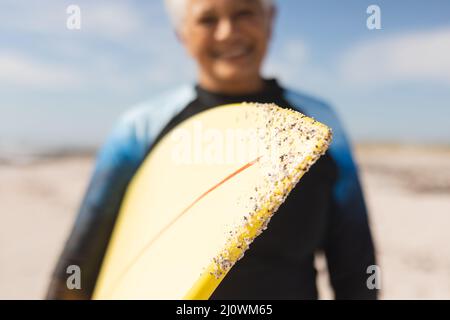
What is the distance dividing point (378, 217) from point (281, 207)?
2955mm

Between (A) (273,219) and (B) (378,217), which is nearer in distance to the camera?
(A) (273,219)

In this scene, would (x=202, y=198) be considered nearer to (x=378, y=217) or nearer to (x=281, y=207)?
(x=281, y=207)

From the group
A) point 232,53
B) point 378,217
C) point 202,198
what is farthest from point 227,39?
point 378,217

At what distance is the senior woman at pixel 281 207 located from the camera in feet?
2.67

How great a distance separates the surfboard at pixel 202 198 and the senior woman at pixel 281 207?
3 centimetres

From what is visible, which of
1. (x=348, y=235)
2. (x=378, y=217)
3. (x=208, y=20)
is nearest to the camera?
(x=208, y=20)

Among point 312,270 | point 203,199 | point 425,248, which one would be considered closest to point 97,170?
point 203,199

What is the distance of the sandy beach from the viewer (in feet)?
7.30

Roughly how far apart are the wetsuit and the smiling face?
0.13 feet

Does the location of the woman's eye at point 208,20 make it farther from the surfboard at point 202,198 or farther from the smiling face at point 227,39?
the surfboard at point 202,198

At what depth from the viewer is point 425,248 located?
2.64 m

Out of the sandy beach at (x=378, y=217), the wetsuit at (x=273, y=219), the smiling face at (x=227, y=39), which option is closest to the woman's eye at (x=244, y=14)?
the smiling face at (x=227, y=39)

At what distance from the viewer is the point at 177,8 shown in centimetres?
83

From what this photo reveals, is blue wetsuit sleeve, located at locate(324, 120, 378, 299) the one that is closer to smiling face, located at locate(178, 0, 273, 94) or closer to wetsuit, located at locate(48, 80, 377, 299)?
wetsuit, located at locate(48, 80, 377, 299)
